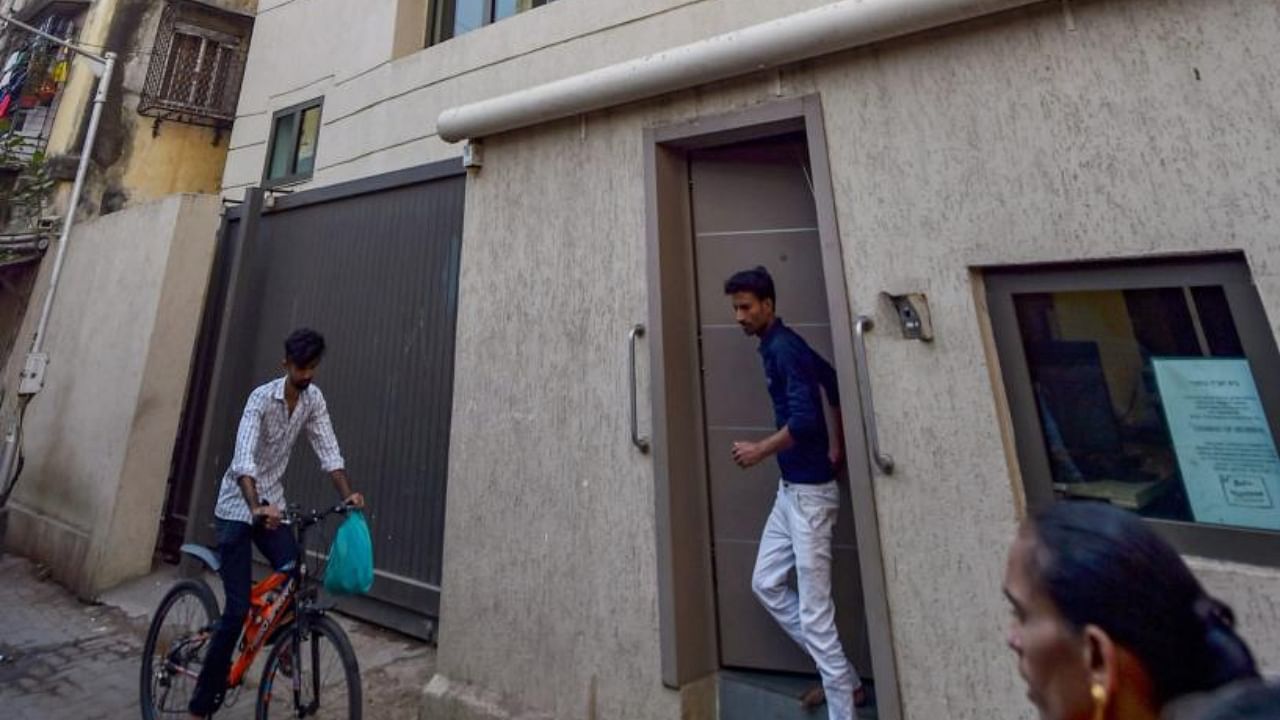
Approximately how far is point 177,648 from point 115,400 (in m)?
4.08

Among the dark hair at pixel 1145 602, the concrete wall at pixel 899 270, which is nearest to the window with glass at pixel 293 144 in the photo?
the concrete wall at pixel 899 270

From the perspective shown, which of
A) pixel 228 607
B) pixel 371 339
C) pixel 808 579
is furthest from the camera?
pixel 371 339

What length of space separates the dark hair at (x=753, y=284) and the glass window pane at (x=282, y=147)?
657 centimetres

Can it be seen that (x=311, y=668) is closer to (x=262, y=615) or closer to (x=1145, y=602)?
(x=262, y=615)

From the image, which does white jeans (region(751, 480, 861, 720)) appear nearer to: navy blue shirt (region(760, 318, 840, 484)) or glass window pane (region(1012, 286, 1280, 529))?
navy blue shirt (region(760, 318, 840, 484))

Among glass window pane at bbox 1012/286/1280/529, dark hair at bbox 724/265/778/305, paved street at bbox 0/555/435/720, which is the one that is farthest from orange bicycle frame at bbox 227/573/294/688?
glass window pane at bbox 1012/286/1280/529

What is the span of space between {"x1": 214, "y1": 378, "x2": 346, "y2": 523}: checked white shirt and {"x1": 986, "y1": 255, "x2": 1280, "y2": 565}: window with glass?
11.7ft

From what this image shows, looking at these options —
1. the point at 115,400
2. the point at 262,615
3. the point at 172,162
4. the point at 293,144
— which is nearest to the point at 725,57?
the point at 262,615

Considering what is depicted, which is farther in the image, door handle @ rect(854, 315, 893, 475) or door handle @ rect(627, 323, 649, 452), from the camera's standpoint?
door handle @ rect(627, 323, 649, 452)

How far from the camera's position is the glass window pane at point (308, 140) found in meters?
7.02

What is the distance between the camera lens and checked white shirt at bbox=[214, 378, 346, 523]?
323 cm

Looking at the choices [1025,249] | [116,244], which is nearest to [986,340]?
[1025,249]

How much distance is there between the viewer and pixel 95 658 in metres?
4.59

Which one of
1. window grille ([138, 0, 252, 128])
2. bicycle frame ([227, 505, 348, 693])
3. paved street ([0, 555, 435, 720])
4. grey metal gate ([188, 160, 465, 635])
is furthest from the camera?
window grille ([138, 0, 252, 128])
